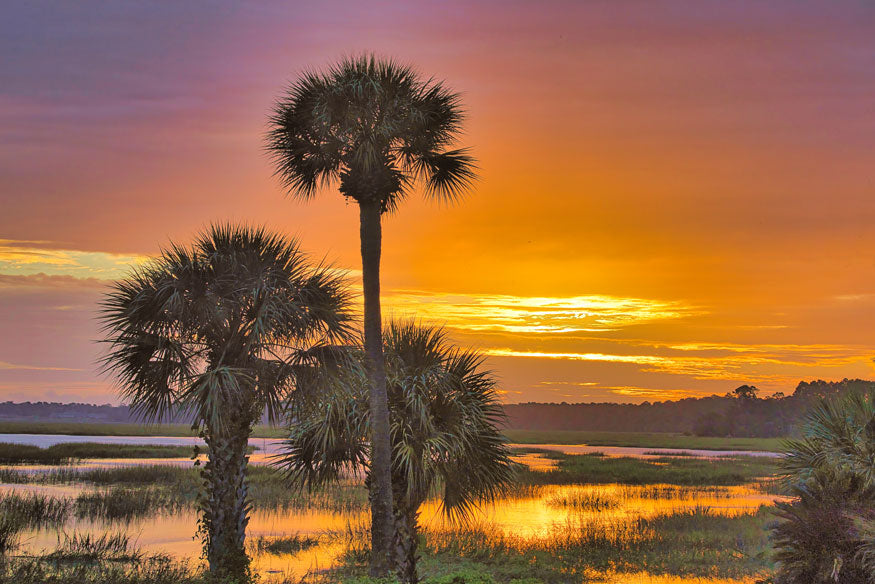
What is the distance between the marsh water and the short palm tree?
599 cm

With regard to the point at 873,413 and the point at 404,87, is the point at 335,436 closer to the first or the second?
the point at 404,87

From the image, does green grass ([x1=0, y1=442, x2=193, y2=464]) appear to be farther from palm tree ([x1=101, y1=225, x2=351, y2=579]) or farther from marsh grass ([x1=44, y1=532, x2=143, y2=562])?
palm tree ([x1=101, y1=225, x2=351, y2=579])

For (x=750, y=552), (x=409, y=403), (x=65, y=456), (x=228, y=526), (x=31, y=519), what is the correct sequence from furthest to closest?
(x=65, y=456), (x=31, y=519), (x=750, y=552), (x=409, y=403), (x=228, y=526)

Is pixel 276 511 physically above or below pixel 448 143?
below

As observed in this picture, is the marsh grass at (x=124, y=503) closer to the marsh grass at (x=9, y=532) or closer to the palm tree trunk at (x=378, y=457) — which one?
the marsh grass at (x=9, y=532)

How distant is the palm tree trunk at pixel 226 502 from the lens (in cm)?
1888

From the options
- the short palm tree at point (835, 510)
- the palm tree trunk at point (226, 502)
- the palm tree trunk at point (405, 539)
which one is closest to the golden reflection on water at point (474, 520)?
the palm tree trunk at point (226, 502)

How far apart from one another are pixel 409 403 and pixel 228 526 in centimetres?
521

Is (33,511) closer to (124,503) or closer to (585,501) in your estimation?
(124,503)

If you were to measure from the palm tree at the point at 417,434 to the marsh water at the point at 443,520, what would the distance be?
12.4ft

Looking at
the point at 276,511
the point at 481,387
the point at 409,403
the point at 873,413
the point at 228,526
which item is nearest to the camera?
the point at 873,413

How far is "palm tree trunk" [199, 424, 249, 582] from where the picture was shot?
18875 mm

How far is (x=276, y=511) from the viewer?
1375 inches

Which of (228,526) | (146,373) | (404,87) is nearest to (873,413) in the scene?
(404,87)
